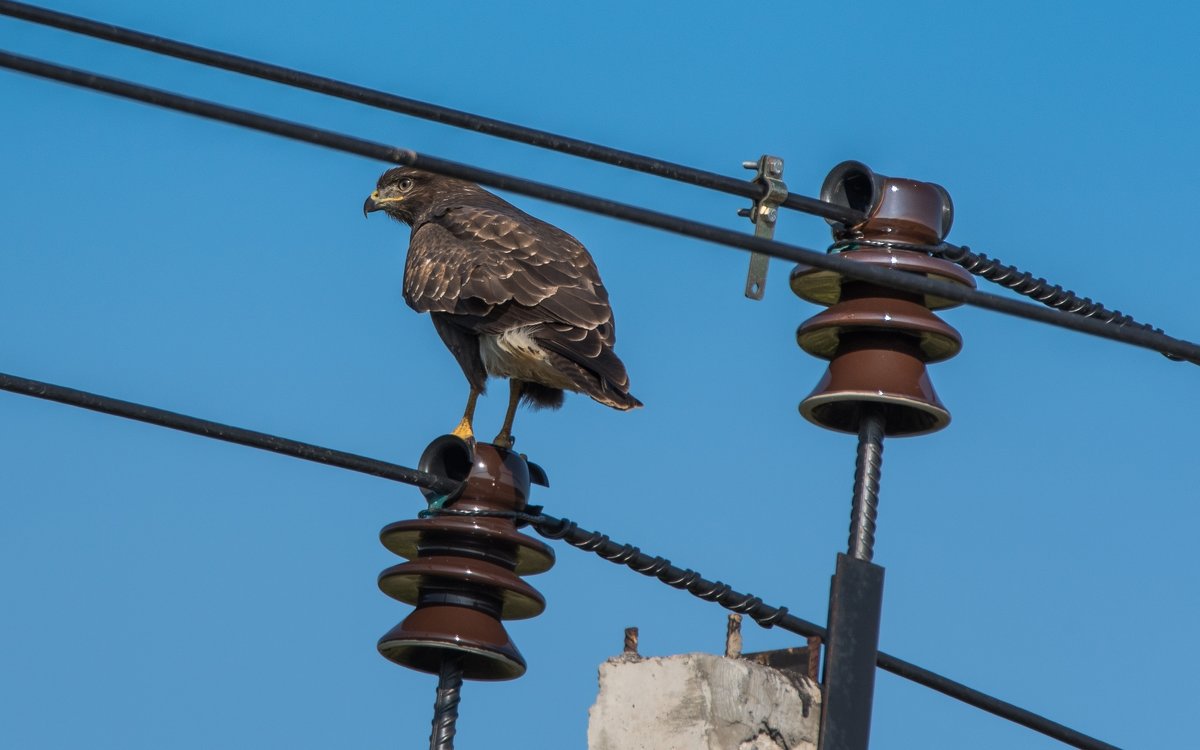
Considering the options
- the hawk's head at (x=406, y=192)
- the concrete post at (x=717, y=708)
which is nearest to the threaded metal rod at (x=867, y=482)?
the concrete post at (x=717, y=708)

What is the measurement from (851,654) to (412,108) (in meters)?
1.90

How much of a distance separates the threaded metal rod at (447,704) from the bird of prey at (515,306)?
118 inches

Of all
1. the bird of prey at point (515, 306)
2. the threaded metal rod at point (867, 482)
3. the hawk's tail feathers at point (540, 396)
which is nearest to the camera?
the threaded metal rod at point (867, 482)

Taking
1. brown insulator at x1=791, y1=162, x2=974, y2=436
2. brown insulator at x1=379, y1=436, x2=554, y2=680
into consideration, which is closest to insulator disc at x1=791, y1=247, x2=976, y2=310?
brown insulator at x1=791, y1=162, x2=974, y2=436

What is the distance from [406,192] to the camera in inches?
468

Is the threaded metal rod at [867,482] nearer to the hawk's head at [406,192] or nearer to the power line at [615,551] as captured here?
the power line at [615,551]

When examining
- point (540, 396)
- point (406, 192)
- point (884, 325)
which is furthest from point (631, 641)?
point (406, 192)

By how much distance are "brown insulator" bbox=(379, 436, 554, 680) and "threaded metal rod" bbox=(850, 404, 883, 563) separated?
1.19 metres

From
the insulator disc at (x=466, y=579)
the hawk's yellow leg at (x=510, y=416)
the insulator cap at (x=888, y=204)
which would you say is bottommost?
the insulator disc at (x=466, y=579)

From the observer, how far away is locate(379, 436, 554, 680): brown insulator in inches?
233

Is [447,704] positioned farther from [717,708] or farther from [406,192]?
[406,192]

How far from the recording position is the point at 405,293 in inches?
403

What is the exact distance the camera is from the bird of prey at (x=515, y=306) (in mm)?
9188

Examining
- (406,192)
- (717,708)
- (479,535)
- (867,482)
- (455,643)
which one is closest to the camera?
(717,708)
